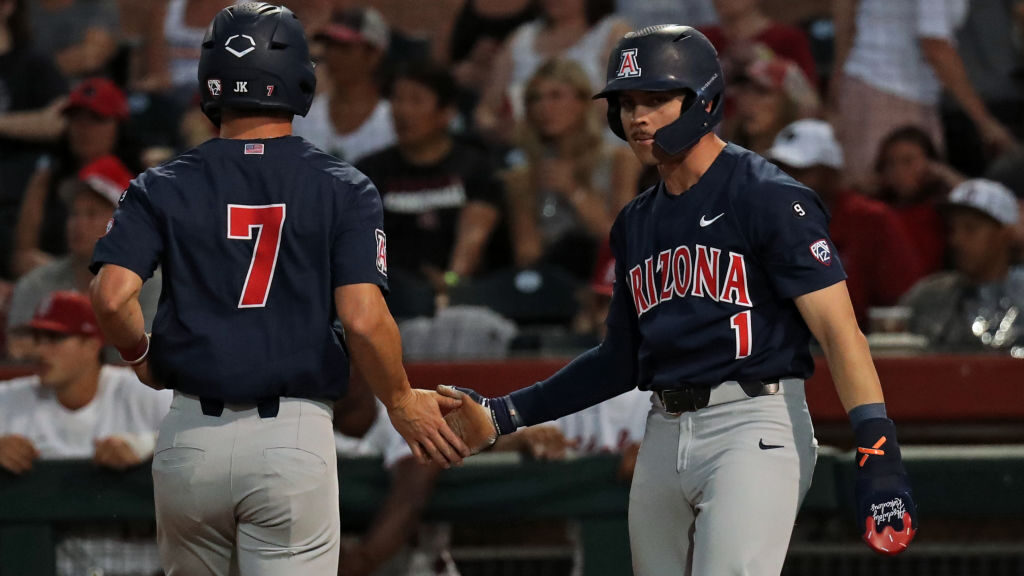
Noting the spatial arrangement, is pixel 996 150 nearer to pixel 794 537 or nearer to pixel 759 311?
pixel 794 537

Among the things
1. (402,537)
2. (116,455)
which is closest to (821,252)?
(402,537)

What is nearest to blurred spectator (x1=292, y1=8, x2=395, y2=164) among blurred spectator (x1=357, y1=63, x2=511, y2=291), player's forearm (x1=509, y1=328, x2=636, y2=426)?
blurred spectator (x1=357, y1=63, x2=511, y2=291)

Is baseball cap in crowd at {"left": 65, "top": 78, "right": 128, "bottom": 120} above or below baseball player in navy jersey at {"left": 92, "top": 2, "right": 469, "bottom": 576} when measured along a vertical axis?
below

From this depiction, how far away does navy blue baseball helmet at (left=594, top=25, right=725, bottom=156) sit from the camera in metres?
3.34

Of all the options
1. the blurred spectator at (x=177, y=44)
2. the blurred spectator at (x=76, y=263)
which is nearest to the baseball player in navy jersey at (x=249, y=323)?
the blurred spectator at (x=76, y=263)

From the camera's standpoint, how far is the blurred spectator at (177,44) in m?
8.41

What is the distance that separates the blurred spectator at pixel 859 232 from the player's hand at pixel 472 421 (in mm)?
2985

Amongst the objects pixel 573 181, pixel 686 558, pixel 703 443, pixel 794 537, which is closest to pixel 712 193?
pixel 703 443

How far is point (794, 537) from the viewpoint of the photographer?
15.1 ft

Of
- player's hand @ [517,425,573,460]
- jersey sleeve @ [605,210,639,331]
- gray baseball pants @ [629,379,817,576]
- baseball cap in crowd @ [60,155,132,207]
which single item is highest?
jersey sleeve @ [605,210,639,331]

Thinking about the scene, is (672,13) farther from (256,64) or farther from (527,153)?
(256,64)

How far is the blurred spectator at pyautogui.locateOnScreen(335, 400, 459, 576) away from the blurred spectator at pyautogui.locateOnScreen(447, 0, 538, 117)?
13.1 feet

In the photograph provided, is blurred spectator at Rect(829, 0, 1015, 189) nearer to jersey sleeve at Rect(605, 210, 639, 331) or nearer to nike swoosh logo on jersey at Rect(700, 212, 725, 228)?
jersey sleeve at Rect(605, 210, 639, 331)

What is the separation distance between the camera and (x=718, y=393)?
323 centimetres
